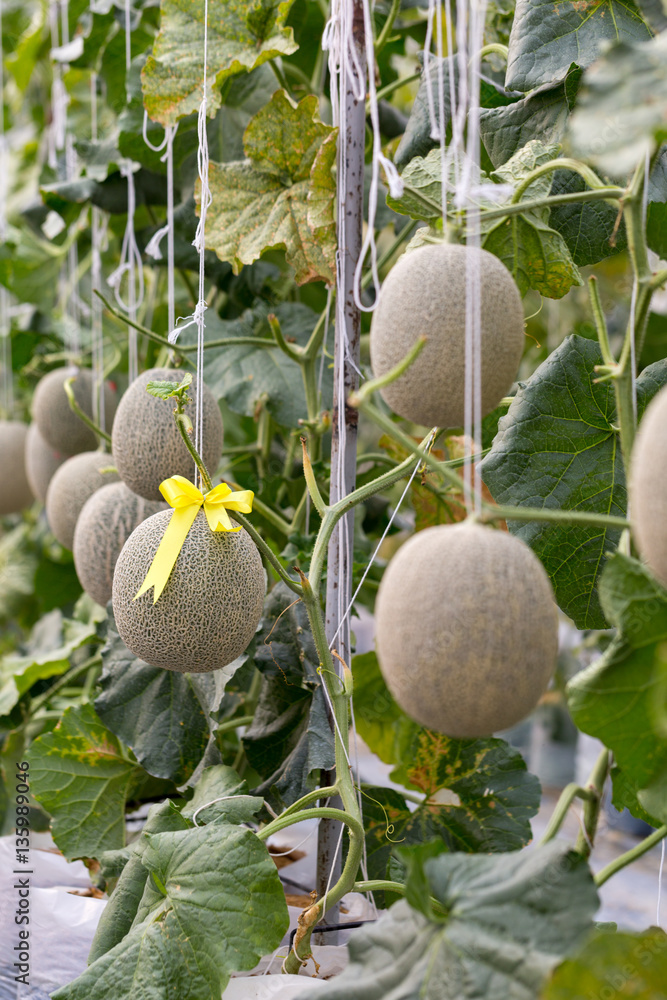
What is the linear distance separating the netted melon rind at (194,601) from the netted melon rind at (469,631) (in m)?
0.27

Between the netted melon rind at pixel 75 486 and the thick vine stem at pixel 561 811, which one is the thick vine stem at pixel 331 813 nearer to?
the thick vine stem at pixel 561 811

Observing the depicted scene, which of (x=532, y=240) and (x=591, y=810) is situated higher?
(x=532, y=240)

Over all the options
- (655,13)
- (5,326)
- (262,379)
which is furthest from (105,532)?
(5,326)

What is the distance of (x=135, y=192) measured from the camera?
1481mm

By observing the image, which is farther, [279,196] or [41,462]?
[41,462]

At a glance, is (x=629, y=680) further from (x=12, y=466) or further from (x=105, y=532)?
(x=12, y=466)

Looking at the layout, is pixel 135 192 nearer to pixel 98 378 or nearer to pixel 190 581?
pixel 98 378

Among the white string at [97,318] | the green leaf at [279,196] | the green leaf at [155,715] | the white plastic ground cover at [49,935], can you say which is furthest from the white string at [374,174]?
the white plastic ground cover at [49,935]

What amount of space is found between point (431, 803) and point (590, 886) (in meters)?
0.54

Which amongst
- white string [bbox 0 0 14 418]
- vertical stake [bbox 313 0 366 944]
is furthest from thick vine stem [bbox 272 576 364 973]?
white string [bbox 0 0 14 418]

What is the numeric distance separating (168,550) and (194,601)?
6 centimetres

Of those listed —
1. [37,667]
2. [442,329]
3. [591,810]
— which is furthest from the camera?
[37,667]

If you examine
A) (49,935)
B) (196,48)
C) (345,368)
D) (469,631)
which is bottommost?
(49,935)

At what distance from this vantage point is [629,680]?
1.99 feet
